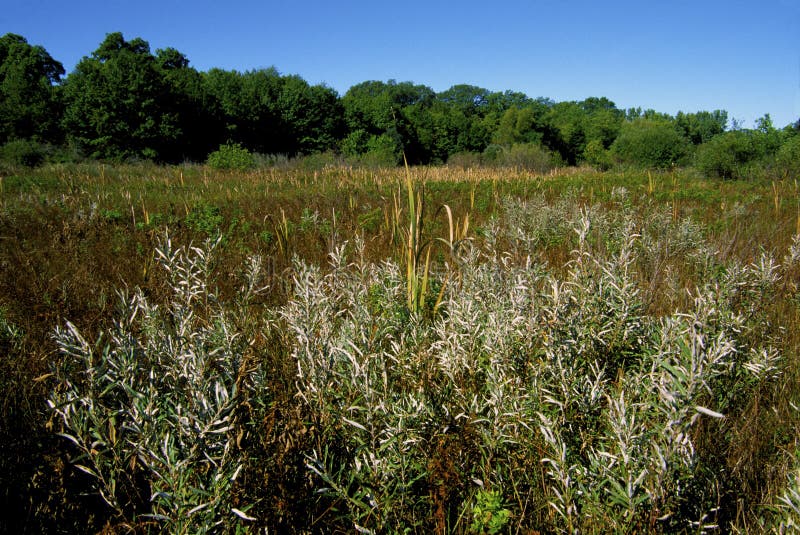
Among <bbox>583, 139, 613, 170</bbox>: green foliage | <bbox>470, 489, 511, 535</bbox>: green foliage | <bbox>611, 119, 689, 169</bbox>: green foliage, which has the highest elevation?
<bbox>583, 139, 613, 170</bbox>: green foliage

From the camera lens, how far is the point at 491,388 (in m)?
1.53

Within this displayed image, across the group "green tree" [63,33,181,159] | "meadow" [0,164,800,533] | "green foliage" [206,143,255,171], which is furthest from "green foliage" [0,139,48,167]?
"meadow" [0,164,800,533]

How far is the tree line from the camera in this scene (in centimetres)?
3372

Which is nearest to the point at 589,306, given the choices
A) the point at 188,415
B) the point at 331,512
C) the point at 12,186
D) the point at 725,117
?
the point at 331,512

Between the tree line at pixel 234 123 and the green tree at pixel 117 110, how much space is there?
8 centimetres

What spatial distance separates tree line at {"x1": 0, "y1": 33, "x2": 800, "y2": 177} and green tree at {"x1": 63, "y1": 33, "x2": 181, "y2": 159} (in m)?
0.08

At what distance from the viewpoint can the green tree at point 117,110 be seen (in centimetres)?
3406

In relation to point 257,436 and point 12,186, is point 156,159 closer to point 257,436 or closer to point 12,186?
point 12,186

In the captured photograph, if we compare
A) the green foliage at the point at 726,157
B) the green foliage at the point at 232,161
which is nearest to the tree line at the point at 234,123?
the green foliage at the point at 726,157

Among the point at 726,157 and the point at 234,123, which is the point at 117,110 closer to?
the point at 234,123

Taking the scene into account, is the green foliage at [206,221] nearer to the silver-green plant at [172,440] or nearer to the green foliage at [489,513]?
the silver-green plant at [172,440]

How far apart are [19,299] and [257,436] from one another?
317 centimetres

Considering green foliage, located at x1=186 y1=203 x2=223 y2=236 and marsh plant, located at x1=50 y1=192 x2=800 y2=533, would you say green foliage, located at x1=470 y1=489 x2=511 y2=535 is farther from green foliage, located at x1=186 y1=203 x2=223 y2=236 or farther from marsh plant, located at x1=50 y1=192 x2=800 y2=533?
green foliage, located at x1=186 y1=203 x2=223 y2=236

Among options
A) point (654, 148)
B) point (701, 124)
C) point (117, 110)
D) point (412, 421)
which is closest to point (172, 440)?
point (412, 421)
